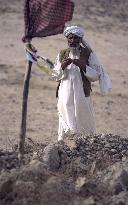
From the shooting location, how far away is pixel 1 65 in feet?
51.7

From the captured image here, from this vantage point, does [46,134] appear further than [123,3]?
No

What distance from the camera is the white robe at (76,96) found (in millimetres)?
8617

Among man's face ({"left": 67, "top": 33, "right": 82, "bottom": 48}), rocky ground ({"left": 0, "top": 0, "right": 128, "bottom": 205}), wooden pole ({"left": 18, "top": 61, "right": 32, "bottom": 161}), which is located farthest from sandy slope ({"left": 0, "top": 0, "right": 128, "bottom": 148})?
wooden pole ({"left": 18, "top": 61, "right": 32, "bottom": 161})

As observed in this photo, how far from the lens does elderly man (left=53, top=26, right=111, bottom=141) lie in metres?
8.55

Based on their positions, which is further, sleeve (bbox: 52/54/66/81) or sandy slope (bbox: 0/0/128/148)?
sandy slope (bbox: 0/0/128/148)

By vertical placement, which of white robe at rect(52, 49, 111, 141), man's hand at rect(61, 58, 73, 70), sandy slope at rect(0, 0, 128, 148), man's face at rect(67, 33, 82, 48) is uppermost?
man's face at rect(67, 33, 82, 48)

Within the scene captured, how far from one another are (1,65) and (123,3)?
725cm

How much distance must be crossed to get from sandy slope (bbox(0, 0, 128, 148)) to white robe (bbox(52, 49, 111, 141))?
0.90 m

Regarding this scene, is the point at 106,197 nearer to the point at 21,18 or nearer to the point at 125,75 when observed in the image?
the point at 125,75

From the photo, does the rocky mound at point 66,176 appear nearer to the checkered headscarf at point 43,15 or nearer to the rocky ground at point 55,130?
the rocky ground at point 55,130

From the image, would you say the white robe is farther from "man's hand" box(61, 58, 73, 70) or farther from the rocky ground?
the rocky ground

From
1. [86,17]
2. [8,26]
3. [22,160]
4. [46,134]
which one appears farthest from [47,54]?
[22,160]

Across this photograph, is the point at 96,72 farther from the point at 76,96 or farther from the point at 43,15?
the point at 43,15

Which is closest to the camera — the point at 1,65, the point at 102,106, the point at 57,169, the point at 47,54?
the point at 57,169
